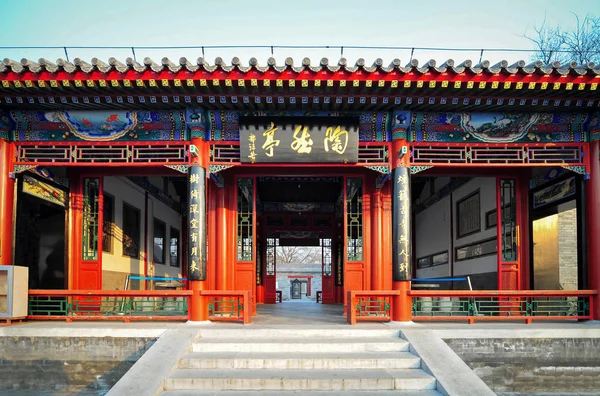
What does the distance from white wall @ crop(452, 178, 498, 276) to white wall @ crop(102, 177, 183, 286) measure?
6964 mm

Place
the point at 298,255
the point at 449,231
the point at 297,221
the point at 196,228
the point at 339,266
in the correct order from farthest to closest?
the point at 298,255
the point at 297,221
the point at 339,266
the point at 449,231
the point at 196,228

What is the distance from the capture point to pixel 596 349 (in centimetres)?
711

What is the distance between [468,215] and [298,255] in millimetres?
38097

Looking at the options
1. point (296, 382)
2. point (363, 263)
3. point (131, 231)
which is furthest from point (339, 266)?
point (296, 382)

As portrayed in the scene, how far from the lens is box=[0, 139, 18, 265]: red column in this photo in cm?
804

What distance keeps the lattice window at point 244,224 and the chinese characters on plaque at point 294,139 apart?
1.66 m

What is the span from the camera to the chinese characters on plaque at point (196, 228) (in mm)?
8039

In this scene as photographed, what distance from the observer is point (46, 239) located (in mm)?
9797

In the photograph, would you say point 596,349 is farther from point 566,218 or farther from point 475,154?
point 566,218

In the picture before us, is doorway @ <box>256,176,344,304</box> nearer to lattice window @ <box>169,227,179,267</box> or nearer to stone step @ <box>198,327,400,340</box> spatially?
lattice window @ <box>169,227,179,267</box>

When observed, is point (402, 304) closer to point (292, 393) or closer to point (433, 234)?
point (292, 393)

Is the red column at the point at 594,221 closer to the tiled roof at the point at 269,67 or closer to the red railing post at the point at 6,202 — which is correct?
the tiled roof at the point at 269,67

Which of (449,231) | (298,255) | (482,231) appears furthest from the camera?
(298,255)

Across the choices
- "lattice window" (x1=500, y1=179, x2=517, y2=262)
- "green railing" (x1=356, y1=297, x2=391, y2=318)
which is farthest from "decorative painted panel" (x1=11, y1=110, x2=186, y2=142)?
"lattice window" (x1=500, y1=179, x2=517, y2=262)
